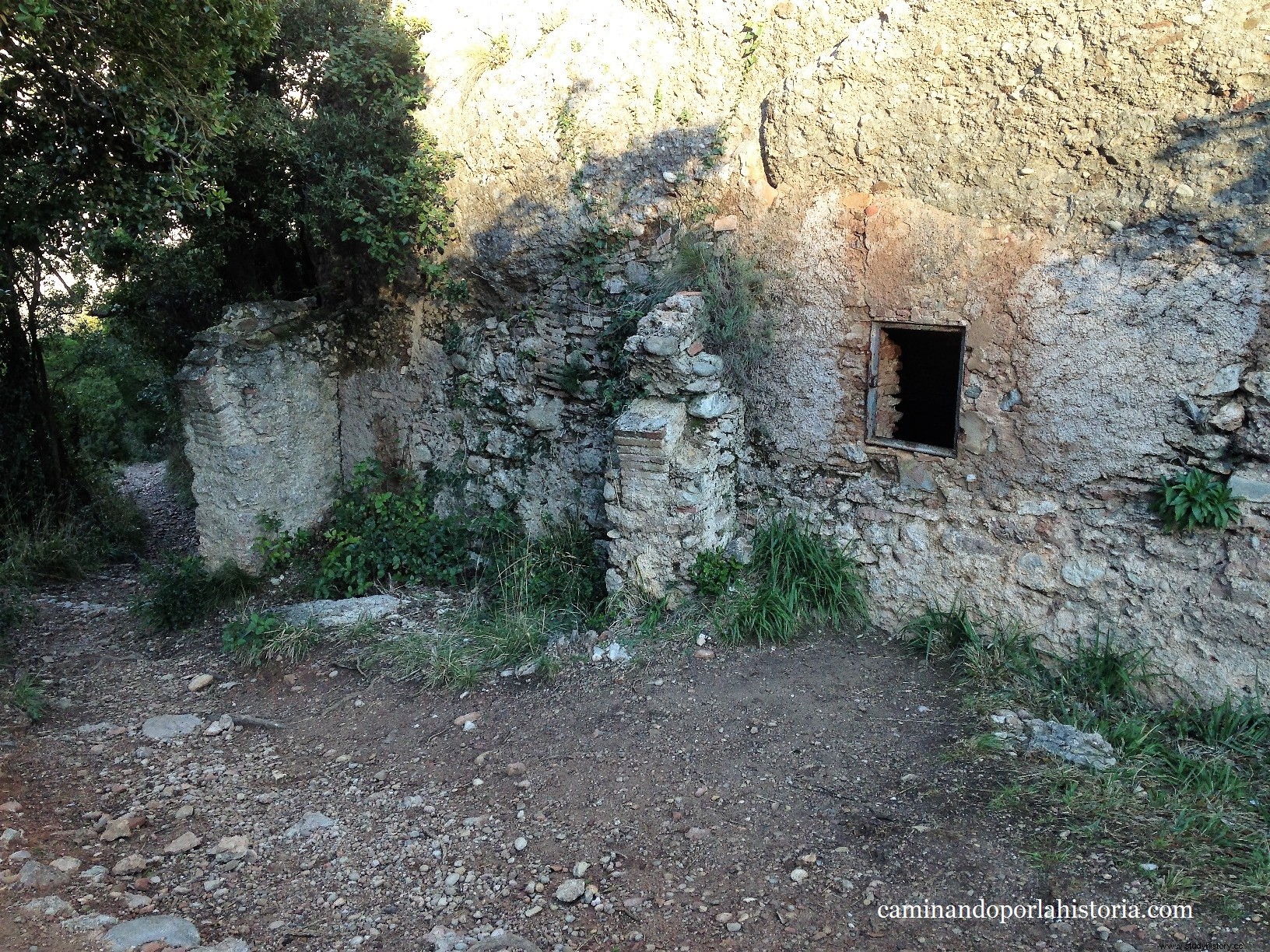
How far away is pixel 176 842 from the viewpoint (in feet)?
11.6

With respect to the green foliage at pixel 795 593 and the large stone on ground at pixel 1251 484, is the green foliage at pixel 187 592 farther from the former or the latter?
the large stone on ground at pixel 1251 484

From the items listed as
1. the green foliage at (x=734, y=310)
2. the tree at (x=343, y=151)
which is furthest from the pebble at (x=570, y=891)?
the tree at (x=343, y=151)

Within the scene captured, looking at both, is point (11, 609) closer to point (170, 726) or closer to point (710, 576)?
point (170, 726)

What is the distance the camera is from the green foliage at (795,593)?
189 inches

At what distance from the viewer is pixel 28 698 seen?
4.61 meters

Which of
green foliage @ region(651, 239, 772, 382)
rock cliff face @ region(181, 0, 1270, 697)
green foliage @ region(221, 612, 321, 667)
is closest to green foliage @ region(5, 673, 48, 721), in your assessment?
green foliage @ region(221, 612, 321, 667)

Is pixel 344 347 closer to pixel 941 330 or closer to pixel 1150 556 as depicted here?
pixel 941 330

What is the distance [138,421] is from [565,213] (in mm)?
8741

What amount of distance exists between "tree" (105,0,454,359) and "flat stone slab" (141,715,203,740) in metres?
3.29

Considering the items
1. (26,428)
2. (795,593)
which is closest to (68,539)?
(26,428)

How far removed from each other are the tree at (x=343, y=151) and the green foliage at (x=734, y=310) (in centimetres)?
221

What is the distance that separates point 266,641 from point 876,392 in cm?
400

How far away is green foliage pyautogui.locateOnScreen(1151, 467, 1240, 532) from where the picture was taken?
3924 mm

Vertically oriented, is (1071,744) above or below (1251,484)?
below
